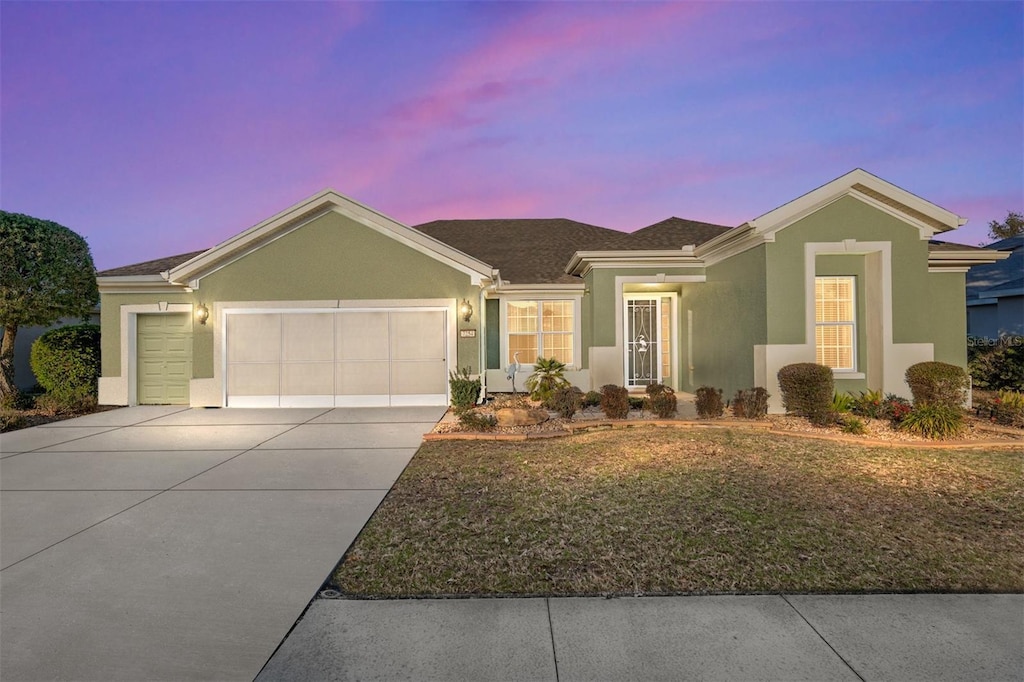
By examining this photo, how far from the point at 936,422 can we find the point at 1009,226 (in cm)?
4648

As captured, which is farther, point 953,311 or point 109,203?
point 109,203

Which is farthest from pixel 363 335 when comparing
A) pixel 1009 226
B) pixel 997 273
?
pixel 1009 226

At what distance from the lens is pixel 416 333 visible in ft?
38.3

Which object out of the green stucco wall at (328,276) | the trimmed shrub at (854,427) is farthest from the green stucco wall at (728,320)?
the green stucco wall at (328,276)

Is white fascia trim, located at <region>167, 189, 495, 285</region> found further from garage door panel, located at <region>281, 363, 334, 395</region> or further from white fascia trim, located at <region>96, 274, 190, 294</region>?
garage door panel, located at <region>281, 363, 334, 395</region>

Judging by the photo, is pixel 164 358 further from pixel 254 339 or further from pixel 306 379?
pixel 306 379

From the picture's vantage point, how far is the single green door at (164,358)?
12195 mm

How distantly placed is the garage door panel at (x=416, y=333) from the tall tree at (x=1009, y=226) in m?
47.7

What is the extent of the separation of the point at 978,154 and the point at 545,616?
22867mm

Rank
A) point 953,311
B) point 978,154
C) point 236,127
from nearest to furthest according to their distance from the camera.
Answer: point 953,311 → point 236,127 → point 978,154

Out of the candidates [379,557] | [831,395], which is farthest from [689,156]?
[379,557]

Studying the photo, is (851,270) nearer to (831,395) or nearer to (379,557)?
(831,395)

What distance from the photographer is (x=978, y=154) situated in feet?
54.1

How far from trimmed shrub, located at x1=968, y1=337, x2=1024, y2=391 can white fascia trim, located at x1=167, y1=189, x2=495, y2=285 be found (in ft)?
41.9
